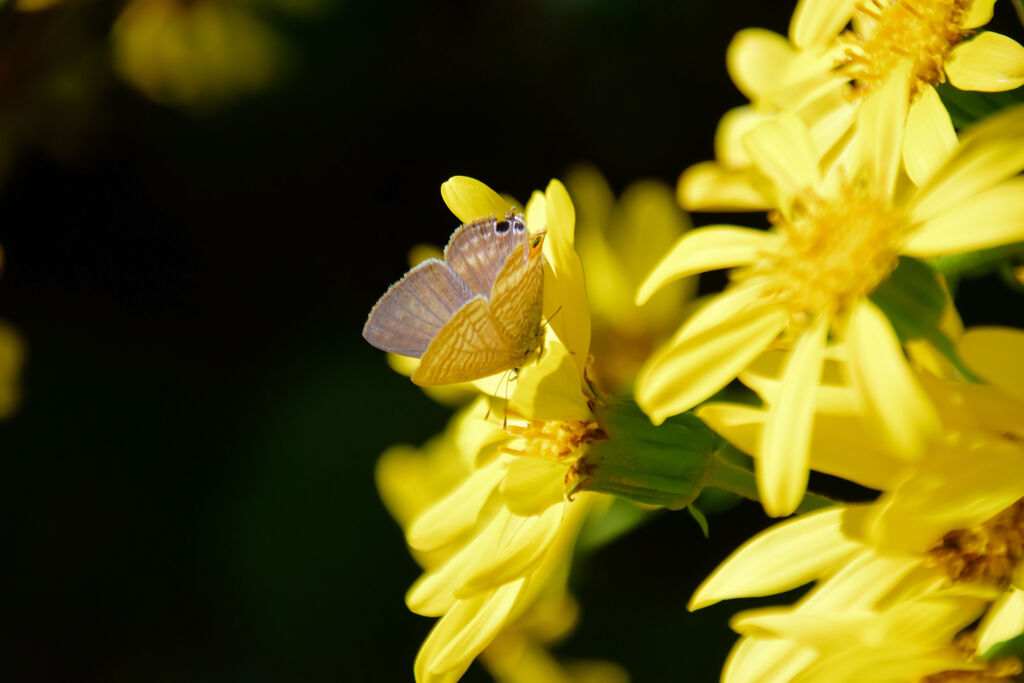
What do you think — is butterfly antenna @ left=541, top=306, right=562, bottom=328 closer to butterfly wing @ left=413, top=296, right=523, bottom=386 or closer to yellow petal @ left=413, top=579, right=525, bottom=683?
butterfly wing @ left=413, top=296, right=523, bottom=386

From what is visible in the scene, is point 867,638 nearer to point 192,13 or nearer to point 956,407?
point 956,407

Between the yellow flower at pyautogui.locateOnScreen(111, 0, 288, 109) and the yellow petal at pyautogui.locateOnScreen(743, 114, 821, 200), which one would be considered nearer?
the yellow petal at pyautogui.locateOnScreen(743, 114, 821, 200)

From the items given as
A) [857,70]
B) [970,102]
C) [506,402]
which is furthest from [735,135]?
[506,402]

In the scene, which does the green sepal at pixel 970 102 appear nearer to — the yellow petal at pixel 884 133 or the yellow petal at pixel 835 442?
the yellow petal at pixel 884 133

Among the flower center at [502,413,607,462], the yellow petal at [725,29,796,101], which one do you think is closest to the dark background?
the yellow petal at [725,29,796,101]

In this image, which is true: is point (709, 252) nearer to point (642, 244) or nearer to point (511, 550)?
point (511, 550)

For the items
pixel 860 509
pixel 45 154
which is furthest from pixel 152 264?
pixel 860 509
